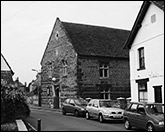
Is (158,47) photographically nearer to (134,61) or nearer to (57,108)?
(134,61)

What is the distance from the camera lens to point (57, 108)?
109 ft

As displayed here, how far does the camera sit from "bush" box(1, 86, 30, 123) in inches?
557

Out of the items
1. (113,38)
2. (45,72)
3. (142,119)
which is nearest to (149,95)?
A: (142,119)

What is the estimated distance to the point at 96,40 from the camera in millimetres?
32562

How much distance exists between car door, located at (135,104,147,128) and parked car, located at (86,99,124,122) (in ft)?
12.9

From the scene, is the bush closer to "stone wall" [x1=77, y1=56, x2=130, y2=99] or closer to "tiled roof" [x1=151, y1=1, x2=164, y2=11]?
"tiled roof" [x1=151, y1=1, x2=164, y2=11]

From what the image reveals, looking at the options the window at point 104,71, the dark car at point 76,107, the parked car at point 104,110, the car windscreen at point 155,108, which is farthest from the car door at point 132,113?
the window at point 104,71

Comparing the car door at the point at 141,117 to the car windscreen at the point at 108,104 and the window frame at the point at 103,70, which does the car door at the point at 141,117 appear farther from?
the window frame at the point at 103,70

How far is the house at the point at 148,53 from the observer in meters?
18.7

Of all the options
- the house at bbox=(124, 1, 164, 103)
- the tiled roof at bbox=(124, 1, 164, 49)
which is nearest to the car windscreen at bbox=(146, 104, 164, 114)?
the house at bbox=(124, 1, 164, 103)

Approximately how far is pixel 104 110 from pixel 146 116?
5317 millimetres

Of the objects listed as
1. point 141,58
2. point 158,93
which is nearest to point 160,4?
point 141,58

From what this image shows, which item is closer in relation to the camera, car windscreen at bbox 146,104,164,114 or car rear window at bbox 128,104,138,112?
car windscreen at bbox 146,104,164,114

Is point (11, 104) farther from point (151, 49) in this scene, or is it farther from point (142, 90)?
point (151, 49)
